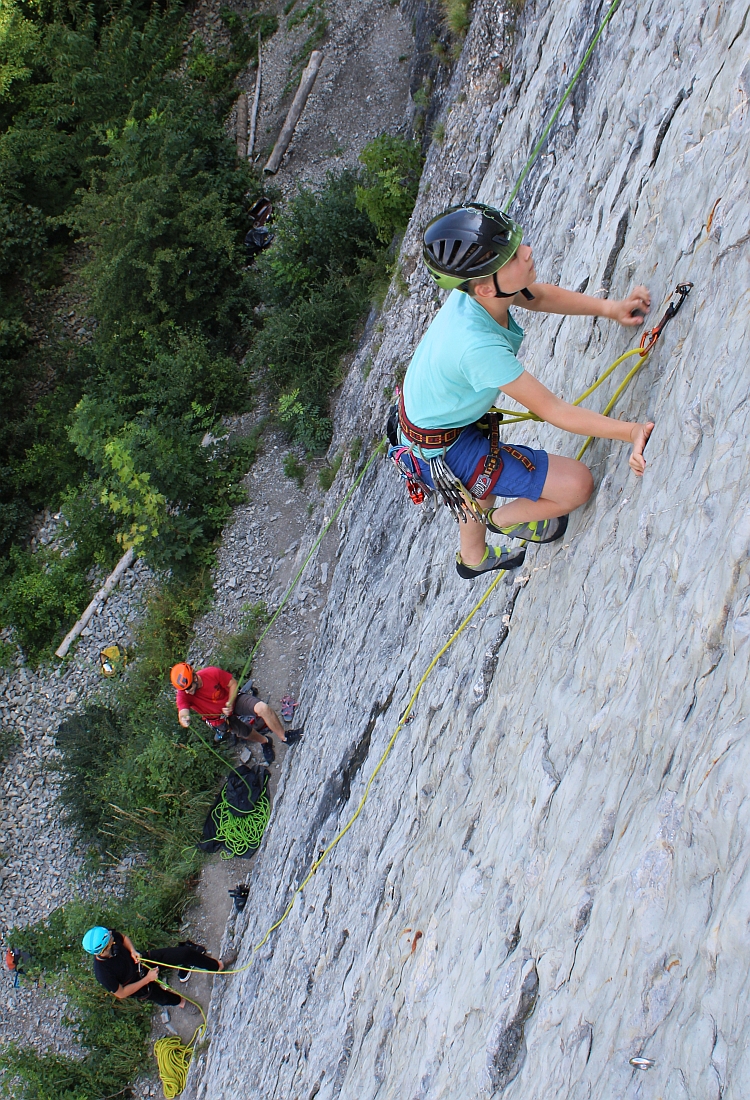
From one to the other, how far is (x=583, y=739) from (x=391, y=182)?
864 centimetres

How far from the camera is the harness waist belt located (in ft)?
10.6

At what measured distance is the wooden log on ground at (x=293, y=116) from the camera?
13531 mm

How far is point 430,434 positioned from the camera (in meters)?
3.25

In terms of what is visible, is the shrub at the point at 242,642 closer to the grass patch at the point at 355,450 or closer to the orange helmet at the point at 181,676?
the orange helmet at the point at 181,676

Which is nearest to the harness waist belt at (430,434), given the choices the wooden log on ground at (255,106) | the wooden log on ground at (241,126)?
the wooden log on ground at (241,126)

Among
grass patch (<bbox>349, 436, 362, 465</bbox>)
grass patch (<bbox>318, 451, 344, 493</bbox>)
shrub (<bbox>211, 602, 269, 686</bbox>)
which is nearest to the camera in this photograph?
grass patch (<bbox>349, 436, 362, 465</bbox>)

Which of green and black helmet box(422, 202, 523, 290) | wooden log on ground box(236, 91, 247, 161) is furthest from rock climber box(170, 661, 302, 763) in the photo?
wooden log on ground box(236, 91, 247, 161)

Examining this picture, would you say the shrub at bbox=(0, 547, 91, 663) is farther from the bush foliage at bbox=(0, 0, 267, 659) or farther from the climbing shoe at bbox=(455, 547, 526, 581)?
the climbing shoe at bbox=(455, 547, 526, 581)

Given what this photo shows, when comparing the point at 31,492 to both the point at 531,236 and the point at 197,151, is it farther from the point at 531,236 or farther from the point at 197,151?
the point at 531,236

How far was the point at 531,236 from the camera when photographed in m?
5.51

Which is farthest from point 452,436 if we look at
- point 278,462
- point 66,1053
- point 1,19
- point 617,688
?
point 1,19

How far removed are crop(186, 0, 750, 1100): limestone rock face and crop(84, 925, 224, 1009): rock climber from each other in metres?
1.11

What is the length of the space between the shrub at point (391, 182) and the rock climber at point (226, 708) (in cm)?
658

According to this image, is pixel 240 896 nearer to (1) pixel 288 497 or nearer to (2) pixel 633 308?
(1) pixel 288 497
